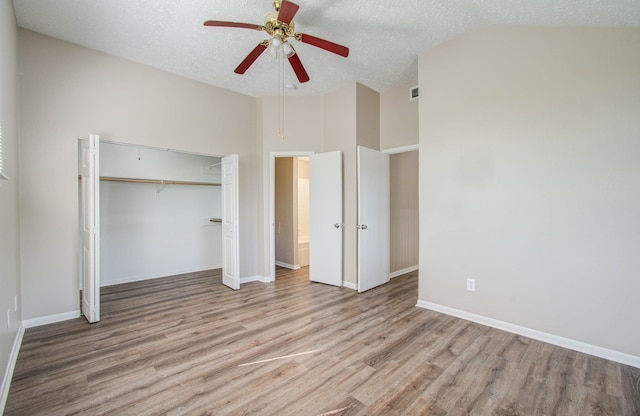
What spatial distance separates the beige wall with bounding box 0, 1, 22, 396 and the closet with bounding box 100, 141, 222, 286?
168cm

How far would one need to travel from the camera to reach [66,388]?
197 centimetres

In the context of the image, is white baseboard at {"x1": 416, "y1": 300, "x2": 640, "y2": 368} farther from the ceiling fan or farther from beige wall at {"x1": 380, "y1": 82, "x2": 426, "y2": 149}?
the ceiling fan

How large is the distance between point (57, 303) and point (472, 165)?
186 inches

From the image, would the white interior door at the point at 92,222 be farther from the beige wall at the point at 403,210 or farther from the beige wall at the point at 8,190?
the beige wall at the point at 403,210

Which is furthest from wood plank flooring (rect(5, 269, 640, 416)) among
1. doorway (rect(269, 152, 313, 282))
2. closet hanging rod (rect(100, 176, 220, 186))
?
doorway (rect(269, 152, 313, 282))

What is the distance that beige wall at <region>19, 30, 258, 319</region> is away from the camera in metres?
2.93

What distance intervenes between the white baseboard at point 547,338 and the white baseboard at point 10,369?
3689 millimetres

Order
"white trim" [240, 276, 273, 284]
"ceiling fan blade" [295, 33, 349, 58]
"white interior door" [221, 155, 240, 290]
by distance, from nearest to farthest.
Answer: "ceiling fan blade" [295, 33, 349, 58] < "white interior door" [221, 155, 240, 290] < "white trim" [240, 276, 273, 284]

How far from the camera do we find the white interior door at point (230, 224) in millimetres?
4176

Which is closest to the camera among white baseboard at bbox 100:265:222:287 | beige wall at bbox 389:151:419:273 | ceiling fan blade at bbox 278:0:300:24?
ceiling fan blade at bbox 278:0:300:24

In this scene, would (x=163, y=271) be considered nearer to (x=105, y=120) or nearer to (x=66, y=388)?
(x=105, y=120)

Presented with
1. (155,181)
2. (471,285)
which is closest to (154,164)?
(155,181)

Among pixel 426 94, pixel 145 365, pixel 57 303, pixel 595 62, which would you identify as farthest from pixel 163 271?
pixel 595 62

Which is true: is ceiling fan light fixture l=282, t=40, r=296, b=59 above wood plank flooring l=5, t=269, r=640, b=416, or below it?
above
